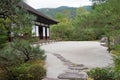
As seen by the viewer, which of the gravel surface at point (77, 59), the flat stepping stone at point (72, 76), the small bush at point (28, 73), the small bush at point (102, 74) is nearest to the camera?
the small bush at point (102, 74)

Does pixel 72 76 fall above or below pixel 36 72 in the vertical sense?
below

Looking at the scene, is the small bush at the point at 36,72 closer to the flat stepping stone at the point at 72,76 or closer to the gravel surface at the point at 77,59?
the flat stepping stone at the point at 72,76

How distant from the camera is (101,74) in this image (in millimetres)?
7578

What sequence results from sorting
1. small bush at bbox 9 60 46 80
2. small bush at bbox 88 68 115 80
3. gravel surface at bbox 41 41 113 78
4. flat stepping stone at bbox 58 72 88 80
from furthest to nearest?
gravel surface at bbox 41 41 113 78, flat stepping stone at bbox 58 72 88 80, small bush at bbox 9 60 46 80, small bush at bbox 88 68 115 80

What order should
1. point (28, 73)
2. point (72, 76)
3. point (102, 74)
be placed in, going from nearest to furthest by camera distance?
1. point (102, 74)
2. point (28, 73)
3. point (72, 76)

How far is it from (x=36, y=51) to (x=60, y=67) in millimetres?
1118

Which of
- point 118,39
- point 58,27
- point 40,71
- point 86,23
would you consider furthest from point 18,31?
point 58,27

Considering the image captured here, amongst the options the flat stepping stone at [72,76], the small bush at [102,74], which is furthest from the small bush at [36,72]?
the small bush at [102,74]

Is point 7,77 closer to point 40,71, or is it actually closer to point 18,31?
point 40,71

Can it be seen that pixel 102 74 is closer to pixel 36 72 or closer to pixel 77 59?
pixel 36 72

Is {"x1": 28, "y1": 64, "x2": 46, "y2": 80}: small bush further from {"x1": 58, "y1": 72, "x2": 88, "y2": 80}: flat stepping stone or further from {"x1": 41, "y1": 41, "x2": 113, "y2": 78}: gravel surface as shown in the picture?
{"x1": 41, "y1": 41, "x2": 113, "y2": 78}: gravel surface

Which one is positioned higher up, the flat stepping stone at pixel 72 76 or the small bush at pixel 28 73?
the small bush at pixel 28 73

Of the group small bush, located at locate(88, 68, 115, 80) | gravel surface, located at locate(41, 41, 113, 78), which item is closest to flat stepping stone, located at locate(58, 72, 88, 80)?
gravel surface, located at locate(41, 41, 113, 78)

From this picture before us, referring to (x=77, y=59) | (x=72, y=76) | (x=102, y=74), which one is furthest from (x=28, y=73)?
(x=77, y=59)
